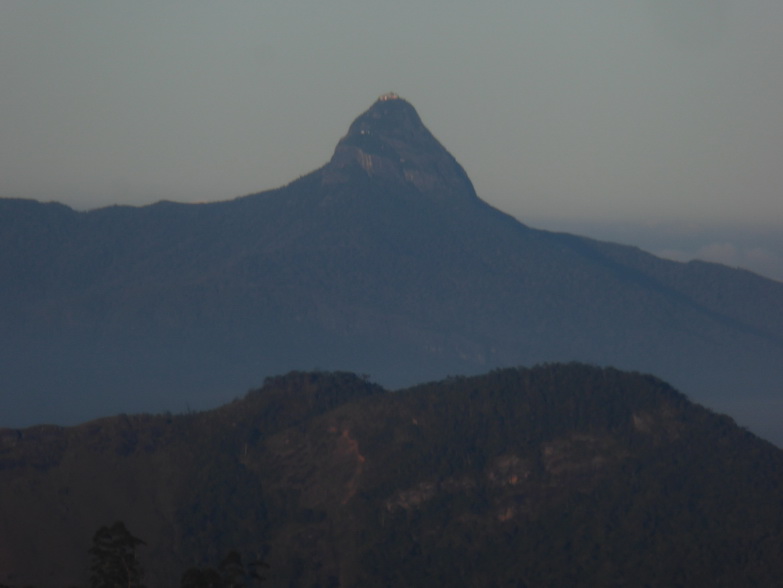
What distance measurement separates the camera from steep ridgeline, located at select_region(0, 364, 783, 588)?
100062mm

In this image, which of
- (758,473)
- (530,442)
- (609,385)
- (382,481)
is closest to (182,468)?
(382,481)

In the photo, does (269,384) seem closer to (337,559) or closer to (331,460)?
(331,460)

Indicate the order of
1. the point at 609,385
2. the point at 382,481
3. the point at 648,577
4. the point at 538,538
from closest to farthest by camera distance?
the point at 648,577 < the point at 538,538 < the point at 382,481 < the point at 609,385

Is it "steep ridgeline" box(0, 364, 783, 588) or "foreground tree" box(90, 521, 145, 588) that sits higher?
"foreground tree" box(90, 521, 145, 588)

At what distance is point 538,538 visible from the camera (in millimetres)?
102875

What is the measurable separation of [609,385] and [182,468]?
37.5 metres

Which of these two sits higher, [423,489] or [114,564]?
[114,564]

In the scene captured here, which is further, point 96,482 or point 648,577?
point 96,482

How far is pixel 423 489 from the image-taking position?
11012 cm

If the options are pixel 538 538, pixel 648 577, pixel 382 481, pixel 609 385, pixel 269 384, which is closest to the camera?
pixel 648 577

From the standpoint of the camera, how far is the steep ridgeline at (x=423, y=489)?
100 meters

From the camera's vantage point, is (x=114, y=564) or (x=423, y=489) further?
(x=423, y=489)

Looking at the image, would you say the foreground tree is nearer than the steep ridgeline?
Yes

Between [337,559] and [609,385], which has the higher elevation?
[609,385]
